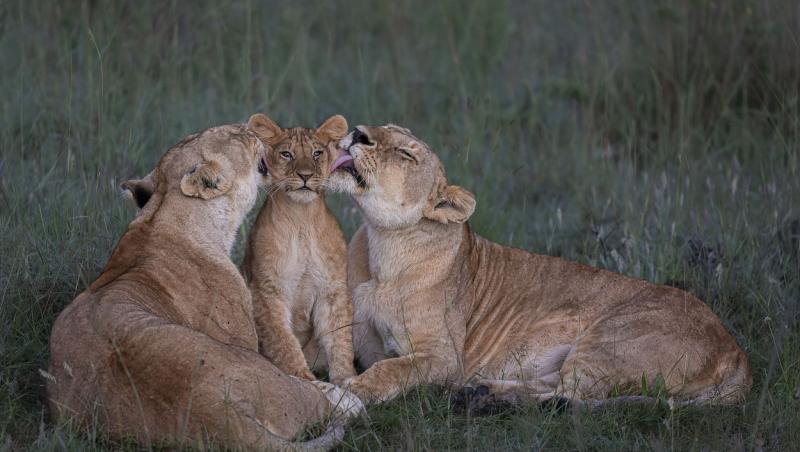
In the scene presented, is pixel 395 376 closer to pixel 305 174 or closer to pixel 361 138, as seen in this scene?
pixel 305 174

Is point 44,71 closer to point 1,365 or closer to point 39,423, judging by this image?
point 1,365

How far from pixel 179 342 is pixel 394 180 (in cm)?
159

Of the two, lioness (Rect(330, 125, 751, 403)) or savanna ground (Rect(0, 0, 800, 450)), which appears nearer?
savanna ground (Rect(0, 0, 800, 450))

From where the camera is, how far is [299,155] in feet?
16.8

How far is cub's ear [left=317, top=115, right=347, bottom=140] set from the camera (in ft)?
17.3

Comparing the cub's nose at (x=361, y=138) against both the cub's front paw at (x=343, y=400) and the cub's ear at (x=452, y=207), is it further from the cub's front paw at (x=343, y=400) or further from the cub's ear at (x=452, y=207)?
the cub's front paw at (x=343, y=400)

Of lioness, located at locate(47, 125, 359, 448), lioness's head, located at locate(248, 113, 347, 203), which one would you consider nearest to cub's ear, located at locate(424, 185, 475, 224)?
lioness's head, located at locate(248, 113, 347, 203)

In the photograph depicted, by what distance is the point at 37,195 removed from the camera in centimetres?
611

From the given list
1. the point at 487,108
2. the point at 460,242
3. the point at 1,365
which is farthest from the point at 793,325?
the point at 1,365

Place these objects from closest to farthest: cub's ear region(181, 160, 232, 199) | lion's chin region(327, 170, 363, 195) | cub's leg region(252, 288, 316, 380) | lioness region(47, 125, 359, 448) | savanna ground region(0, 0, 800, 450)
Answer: lioness region(47, 125, 359, 448) → savanna ground region(0, 0, 800, 450) → cub's ear region(181, 160, 232, 199) → cub's leg region(252, 288, 316, 380) → lion's chin region(327, 170, 363, 195)

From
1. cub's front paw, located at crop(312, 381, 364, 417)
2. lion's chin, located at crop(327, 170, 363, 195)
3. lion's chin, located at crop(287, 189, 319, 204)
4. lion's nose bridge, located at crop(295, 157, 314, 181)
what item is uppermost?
lion's nose bridge, located at crop(295, 157, 314, 181)

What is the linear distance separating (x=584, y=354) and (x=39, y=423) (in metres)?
2.34

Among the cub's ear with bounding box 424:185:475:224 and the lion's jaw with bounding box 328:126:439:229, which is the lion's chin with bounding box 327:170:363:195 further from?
the cub's ear with bounding box 424:185:475:224

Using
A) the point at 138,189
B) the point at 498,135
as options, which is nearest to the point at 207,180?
the point at 138,189
